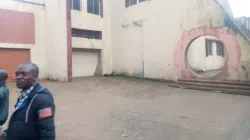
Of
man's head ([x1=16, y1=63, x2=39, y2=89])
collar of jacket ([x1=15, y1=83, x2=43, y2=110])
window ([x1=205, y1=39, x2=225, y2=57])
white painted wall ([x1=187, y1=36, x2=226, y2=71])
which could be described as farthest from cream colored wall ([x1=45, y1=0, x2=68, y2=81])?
window ([x1=205, y1=39, x2=225, y2=57])

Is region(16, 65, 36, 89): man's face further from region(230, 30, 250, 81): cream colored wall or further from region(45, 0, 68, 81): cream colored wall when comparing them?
region(45, 0, 68, 81): cream colored wall

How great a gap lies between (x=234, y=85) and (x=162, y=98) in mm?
3403

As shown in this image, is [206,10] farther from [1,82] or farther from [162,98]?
[1,82]

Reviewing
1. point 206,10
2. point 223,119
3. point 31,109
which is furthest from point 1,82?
point 206,10

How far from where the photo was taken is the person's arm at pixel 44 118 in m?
1.67

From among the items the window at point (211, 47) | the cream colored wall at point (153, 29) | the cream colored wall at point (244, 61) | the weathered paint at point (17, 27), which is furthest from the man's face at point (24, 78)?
the window at point (211, 47)

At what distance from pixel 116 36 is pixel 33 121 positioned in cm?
1363

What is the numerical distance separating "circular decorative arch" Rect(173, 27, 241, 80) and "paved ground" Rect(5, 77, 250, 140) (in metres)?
2.00

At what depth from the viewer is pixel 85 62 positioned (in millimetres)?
14852

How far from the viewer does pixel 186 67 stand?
10.8 meters

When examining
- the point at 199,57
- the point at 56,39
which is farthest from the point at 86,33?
the point at 199,57

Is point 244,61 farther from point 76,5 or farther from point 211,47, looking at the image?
point 76,5

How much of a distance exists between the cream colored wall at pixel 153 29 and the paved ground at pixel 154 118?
4.45m

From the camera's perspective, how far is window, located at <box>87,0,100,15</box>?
1454 cm
